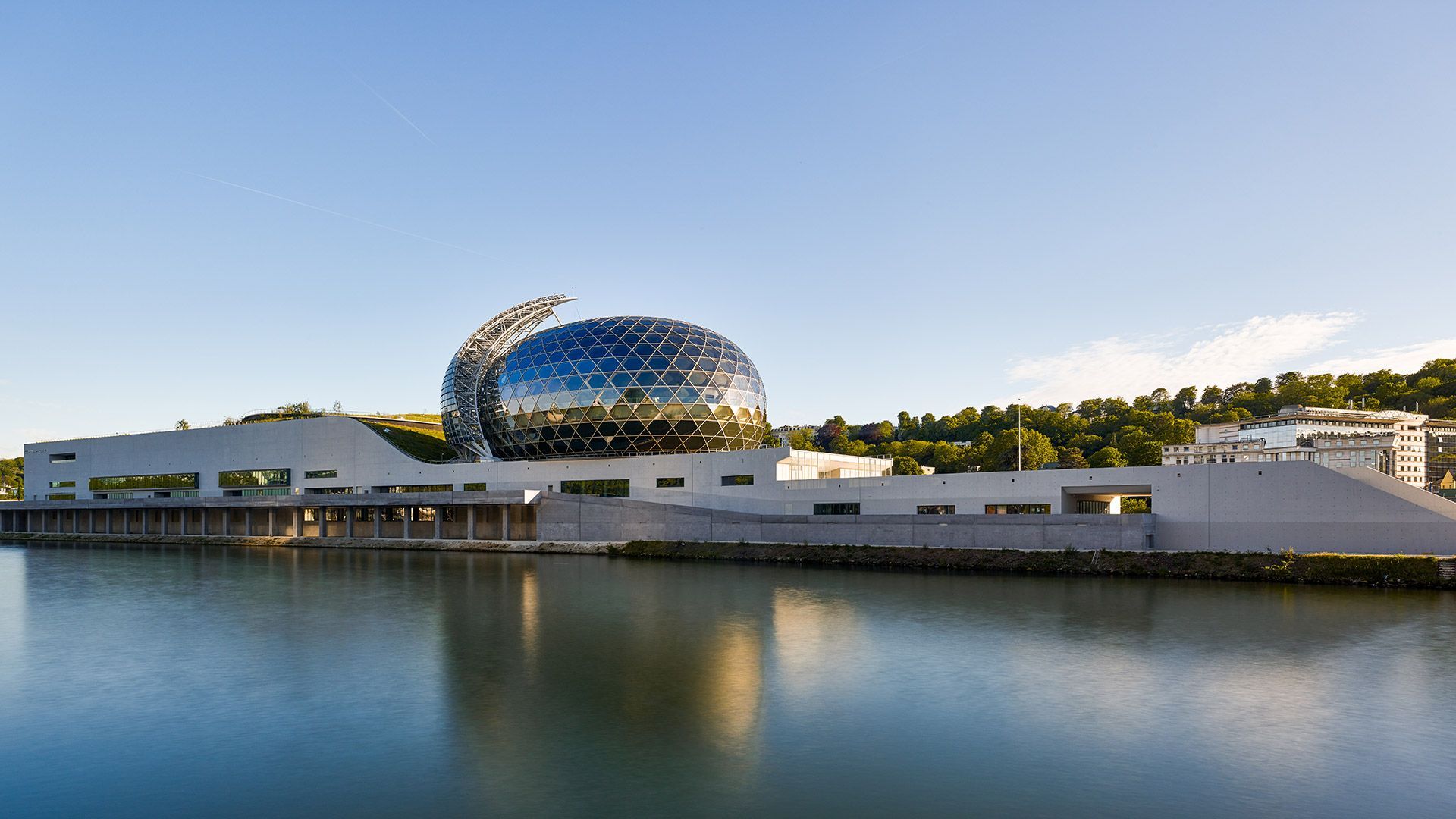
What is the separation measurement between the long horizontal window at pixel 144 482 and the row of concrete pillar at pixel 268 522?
2336 millimetres

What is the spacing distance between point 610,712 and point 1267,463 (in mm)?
35257

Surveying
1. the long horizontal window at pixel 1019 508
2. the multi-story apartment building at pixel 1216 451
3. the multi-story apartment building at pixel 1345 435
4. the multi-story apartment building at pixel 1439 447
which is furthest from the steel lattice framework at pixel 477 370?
the multi-story apartment building at pixel 1439 447

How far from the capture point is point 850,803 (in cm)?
1038

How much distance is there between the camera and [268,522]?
232ft

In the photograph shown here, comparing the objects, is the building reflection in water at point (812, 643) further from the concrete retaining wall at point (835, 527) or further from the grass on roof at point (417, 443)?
the grass on roof at point (417, 443)

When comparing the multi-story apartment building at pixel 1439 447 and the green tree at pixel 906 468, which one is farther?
the multi-story apartment building at pixel 1439 447

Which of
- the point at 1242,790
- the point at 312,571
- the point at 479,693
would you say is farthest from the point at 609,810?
the point at 312,571

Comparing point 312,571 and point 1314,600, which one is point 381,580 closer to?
point 312,571

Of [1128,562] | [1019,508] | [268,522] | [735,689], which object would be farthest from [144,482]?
[735,689]

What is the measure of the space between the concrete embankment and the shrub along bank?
0.03m

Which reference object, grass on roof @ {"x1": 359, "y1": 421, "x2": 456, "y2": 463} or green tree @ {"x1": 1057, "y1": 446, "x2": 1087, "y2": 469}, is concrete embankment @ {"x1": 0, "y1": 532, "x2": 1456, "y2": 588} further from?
green tree @ {"x1": 1057, "y1": 446, "x2": 1087, "y2": 469}

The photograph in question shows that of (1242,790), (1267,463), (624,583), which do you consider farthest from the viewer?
(1267,463)

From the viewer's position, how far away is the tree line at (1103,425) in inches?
3455

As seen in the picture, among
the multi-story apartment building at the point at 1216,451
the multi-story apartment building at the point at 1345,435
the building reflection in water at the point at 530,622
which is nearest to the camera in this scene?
the building reflection in water at the point at 530,622
